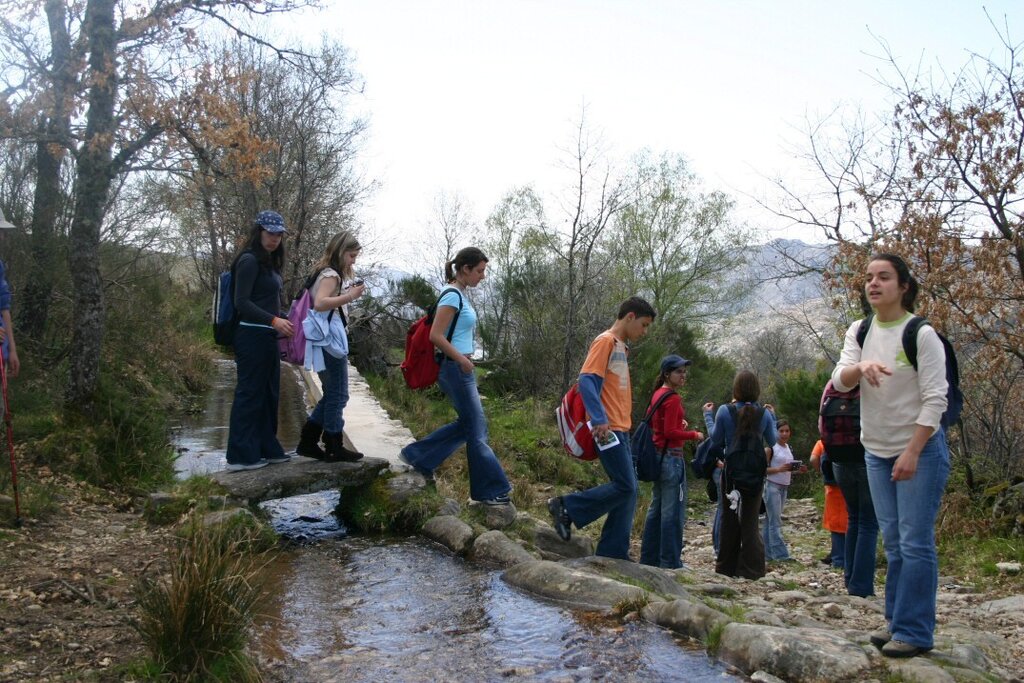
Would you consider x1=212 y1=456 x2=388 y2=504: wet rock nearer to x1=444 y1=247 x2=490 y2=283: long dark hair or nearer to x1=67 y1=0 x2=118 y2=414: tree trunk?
x1=444 y1=247 x2=490 y2=283: long dark hair

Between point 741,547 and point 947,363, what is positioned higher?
point 947,363

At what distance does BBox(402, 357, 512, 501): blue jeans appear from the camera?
5723mm

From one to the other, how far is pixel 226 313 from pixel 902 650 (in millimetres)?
4103

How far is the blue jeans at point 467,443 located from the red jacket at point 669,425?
1.19 metres

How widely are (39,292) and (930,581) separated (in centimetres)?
876

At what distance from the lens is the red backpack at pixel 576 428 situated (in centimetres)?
538

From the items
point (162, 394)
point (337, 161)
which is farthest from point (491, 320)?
point (162, 394)

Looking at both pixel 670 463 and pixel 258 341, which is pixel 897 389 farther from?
pixel 258 341

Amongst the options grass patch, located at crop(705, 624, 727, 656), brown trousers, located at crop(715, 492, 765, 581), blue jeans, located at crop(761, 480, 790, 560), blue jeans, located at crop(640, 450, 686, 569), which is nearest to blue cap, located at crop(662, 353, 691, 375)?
blue jeans, located at crop(640, 450, 686, 569)

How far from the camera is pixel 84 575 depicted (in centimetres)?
444

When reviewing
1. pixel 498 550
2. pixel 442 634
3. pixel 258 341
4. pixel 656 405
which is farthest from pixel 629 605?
pixel 258 341

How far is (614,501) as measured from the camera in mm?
5527

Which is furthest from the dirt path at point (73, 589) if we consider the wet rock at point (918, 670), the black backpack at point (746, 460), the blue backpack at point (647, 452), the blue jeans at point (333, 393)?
the black backpack at point (746, 460)

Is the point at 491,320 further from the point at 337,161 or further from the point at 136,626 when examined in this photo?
the point at 136,626
